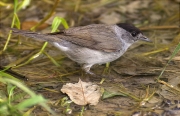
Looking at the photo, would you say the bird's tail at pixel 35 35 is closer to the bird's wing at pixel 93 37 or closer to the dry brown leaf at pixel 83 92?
the bird's wing at pixel 93 37

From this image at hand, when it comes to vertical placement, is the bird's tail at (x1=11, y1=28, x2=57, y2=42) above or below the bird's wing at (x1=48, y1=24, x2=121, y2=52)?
above

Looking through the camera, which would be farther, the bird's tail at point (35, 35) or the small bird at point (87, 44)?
the small bird at point (87, 44)

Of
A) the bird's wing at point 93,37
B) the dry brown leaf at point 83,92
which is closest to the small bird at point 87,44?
the bird's wing at point 93,37

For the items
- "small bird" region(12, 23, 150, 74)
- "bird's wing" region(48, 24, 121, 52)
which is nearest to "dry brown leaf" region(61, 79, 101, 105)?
"small bird" region(12, 23, 150, 74)

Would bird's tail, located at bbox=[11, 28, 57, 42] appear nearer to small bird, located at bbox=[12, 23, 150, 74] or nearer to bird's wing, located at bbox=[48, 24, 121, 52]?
small bird, located at bbox=[12, 23, 150, 74]

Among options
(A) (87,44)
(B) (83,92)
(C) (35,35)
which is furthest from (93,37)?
(B) (83,92)
